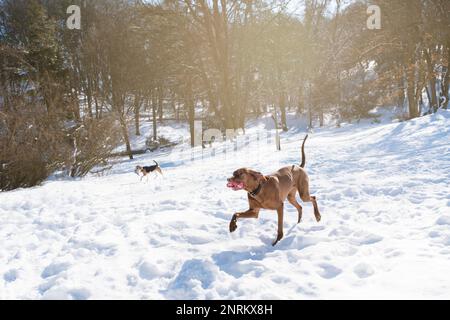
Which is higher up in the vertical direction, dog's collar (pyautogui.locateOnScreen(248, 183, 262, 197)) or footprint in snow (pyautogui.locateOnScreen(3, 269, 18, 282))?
dog's collar (pyautogui.locateOnScreen(248, 183, 262, 197))

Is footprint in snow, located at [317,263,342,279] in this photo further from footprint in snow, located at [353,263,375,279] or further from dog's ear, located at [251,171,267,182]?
dog's ear, located at [251,171,267,182]

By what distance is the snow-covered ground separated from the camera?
128 inches

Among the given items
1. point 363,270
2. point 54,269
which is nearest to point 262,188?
point 363,270

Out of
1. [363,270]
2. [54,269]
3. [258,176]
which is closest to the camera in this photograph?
[363,270]

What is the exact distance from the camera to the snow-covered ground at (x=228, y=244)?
3.25 meters

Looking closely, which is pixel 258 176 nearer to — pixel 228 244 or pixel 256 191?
pixel 256 191

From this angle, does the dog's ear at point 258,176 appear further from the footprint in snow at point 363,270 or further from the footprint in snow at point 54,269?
the footprint in snow at point 54,269

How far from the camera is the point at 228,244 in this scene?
4.52m

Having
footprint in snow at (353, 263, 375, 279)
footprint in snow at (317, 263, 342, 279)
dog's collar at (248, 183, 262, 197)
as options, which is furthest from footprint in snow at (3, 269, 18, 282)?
footprint in snow at (353, 263, 375, 279)

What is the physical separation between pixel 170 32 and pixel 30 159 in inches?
525

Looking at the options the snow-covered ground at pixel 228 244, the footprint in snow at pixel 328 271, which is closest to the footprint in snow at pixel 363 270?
the snow-covered ground at pixel 228 244

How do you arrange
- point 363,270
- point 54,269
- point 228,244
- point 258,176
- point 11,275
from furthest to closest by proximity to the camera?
1. point 228,244
2. point 258,176
3. point 54,269
4. point 11,275
5. point 363,270

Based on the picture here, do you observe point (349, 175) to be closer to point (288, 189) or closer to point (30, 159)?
point (288, 189)

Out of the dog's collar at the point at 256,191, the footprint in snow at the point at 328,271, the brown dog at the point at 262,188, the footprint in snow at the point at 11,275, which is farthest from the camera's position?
the dog's collar at the point at 256,191
